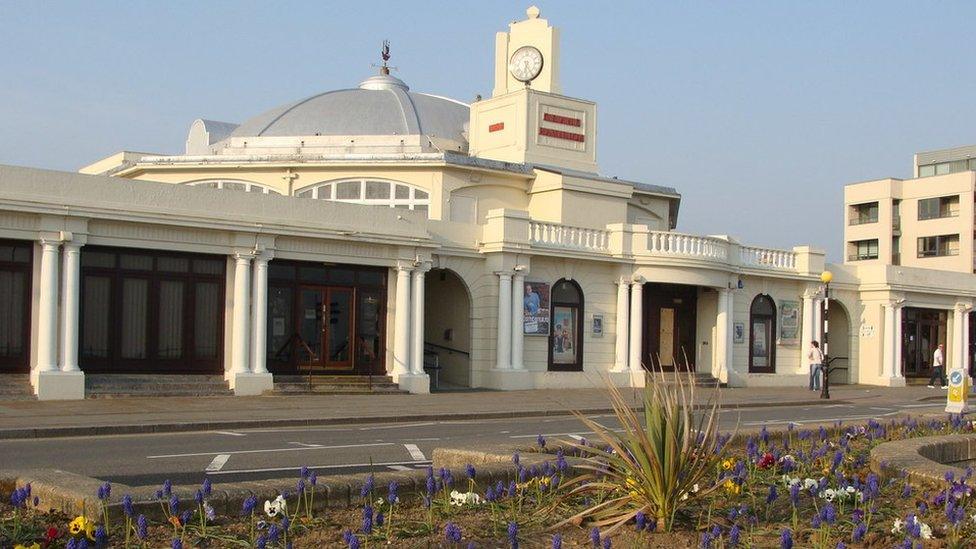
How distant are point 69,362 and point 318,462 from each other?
39.3ft

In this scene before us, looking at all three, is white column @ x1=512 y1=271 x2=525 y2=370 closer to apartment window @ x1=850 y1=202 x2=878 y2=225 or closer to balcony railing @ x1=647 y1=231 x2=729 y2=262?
balcony railing @ x1=647 y1=231 x2=729 y2=262

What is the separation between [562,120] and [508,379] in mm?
12009

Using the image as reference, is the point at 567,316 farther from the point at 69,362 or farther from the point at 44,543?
the point at 44,543

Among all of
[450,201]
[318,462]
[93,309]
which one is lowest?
[318,462]

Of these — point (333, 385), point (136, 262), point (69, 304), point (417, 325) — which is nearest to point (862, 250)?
point (417, 325)

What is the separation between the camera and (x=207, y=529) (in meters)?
6.66

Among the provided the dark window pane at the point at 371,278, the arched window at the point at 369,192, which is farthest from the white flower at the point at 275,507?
the arched window at the point at 369,192

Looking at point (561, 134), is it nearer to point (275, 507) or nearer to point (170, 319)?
point (170, 319)

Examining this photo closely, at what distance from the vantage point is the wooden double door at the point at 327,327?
1109 inches

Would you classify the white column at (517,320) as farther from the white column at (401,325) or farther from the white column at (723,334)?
the white column at (723,334)

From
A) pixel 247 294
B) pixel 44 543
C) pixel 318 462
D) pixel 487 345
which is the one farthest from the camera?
pixel 487 345

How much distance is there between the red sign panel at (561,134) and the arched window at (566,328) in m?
7.92

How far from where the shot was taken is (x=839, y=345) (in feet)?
139

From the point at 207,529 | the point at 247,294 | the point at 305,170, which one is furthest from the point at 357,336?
the point at 207,529
